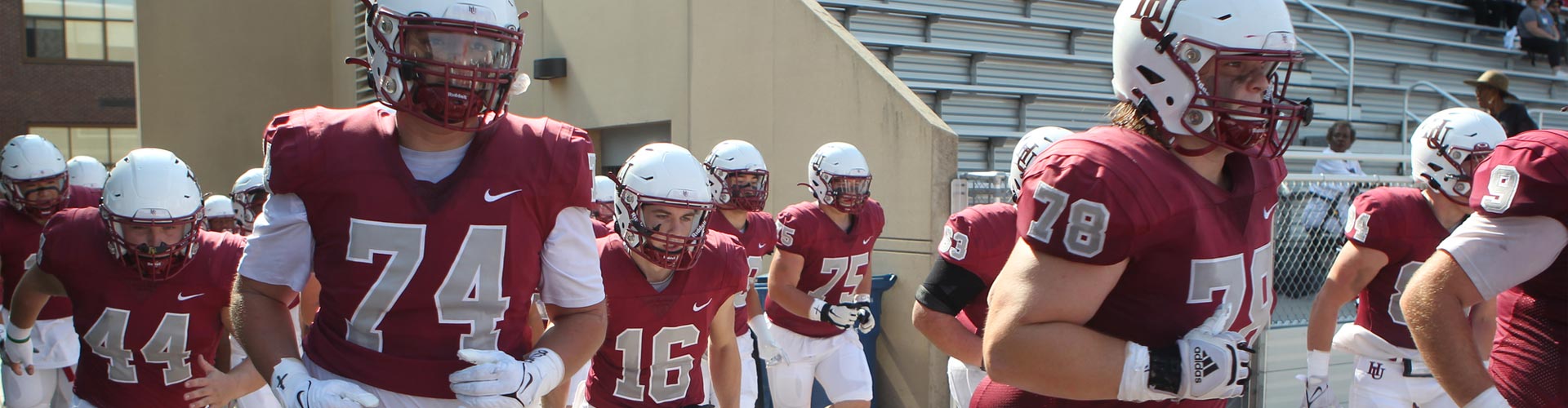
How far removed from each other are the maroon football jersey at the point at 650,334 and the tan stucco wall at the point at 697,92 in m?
3.41

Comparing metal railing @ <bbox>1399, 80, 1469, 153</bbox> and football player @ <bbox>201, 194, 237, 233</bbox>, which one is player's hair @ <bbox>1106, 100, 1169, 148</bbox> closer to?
football player @ <bbox>201, 194, 237, 233</bbox>

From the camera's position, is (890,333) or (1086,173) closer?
(1086,173)

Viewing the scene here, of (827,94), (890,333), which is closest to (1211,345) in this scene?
(890,333)

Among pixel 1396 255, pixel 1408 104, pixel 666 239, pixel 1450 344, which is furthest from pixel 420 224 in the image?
pixel 1408 104

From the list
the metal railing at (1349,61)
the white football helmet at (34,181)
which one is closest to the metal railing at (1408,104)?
the metal railing at (1349,61)

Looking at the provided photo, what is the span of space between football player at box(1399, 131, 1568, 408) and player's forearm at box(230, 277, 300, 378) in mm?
2555

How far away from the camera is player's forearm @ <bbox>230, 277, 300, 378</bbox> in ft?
8.52

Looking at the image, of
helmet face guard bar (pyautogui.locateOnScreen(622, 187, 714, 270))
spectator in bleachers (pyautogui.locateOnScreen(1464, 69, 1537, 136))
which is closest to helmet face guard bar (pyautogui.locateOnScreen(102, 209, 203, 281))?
helmet face guard bar (pyautogui.locateOnScreen(622, 187, 714, 270))

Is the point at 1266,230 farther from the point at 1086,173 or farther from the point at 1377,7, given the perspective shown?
the point at 1377,7

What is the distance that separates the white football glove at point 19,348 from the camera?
5.11 metres

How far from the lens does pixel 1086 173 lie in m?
2.09

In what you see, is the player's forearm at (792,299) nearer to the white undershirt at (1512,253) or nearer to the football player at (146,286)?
the football player at (146,286)

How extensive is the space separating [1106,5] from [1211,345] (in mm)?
10090

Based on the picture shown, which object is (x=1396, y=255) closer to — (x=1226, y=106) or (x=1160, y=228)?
(x=1226, y=106)
